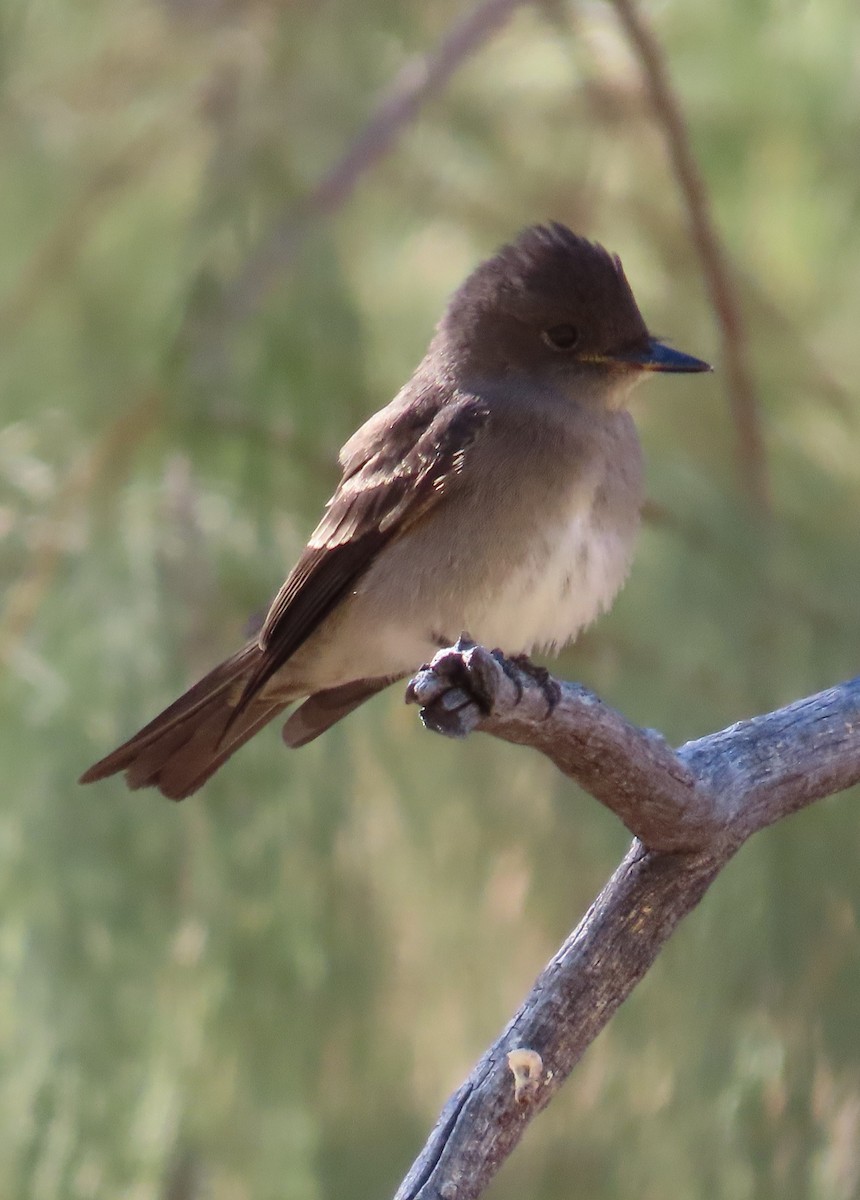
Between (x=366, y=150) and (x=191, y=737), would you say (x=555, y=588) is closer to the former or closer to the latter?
(x=191, y=737)

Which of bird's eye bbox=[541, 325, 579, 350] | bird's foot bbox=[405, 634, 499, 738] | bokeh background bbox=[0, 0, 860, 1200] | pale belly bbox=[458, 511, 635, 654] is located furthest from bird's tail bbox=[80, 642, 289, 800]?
bird's foot bbox=[405, 634, 499, 738]

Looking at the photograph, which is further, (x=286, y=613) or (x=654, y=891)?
(x=286, y=613)

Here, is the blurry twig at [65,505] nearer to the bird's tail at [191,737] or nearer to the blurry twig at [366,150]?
the blurry twig at [366,150]

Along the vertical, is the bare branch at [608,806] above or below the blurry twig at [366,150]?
below

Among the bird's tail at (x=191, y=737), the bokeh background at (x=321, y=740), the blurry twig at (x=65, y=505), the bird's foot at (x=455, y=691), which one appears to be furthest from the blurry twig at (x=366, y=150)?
the bird's foot at (x=455, y=691)

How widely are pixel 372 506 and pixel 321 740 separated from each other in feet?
1.87

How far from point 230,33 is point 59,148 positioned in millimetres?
445

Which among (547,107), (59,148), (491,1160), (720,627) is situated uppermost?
(547,107)

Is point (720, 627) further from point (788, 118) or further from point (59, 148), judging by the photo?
point (59, 148)

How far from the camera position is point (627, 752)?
2057mm

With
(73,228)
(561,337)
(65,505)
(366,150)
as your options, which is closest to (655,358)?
(561,337)

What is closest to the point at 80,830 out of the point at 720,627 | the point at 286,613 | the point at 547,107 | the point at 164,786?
the point at 164,786

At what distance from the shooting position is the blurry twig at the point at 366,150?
3.09m

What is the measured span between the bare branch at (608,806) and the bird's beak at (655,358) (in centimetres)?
59
